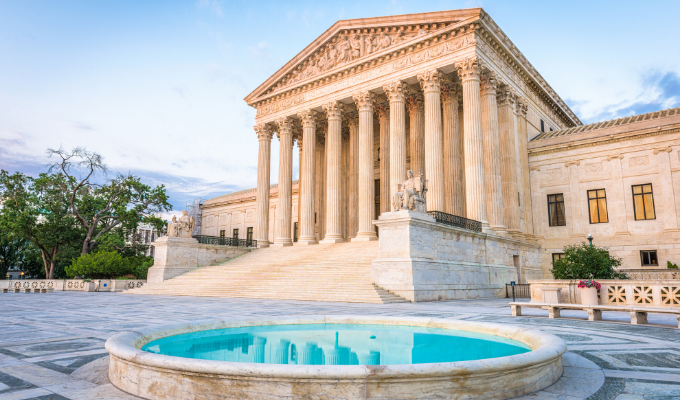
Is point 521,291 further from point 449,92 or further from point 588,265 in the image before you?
point 449,92

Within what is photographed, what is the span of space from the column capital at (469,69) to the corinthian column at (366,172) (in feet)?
22.8

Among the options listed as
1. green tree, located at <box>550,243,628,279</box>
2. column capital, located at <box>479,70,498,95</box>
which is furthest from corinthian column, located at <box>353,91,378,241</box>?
green tree, located at <box>550,243,628,279</box>

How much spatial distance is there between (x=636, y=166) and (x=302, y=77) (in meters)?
24.6

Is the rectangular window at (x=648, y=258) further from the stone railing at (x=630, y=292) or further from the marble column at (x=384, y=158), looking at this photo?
the marble column at (x=384, y=158)

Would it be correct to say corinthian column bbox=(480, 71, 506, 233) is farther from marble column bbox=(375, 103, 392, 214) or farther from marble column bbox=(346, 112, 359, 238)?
marble column bbox=(346, 112, 359, 238)

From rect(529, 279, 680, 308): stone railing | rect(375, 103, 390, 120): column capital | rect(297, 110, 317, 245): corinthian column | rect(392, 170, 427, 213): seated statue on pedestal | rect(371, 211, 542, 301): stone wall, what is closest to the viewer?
rect(529, 279, 680, 308): stone railing

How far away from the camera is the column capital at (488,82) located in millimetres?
28594

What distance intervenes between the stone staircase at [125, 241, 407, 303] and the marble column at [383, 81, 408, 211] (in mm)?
4615

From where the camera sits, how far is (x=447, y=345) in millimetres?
7023

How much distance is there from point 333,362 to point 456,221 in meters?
19.3

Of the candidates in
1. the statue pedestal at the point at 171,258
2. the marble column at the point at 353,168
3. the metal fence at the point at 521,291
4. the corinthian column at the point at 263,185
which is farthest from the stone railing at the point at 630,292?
the corinthian column at the point at 263,185

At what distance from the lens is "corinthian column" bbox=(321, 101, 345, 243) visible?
32.3m

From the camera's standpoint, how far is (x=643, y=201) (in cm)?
2914

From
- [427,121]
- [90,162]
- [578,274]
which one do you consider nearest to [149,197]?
[90,162]
